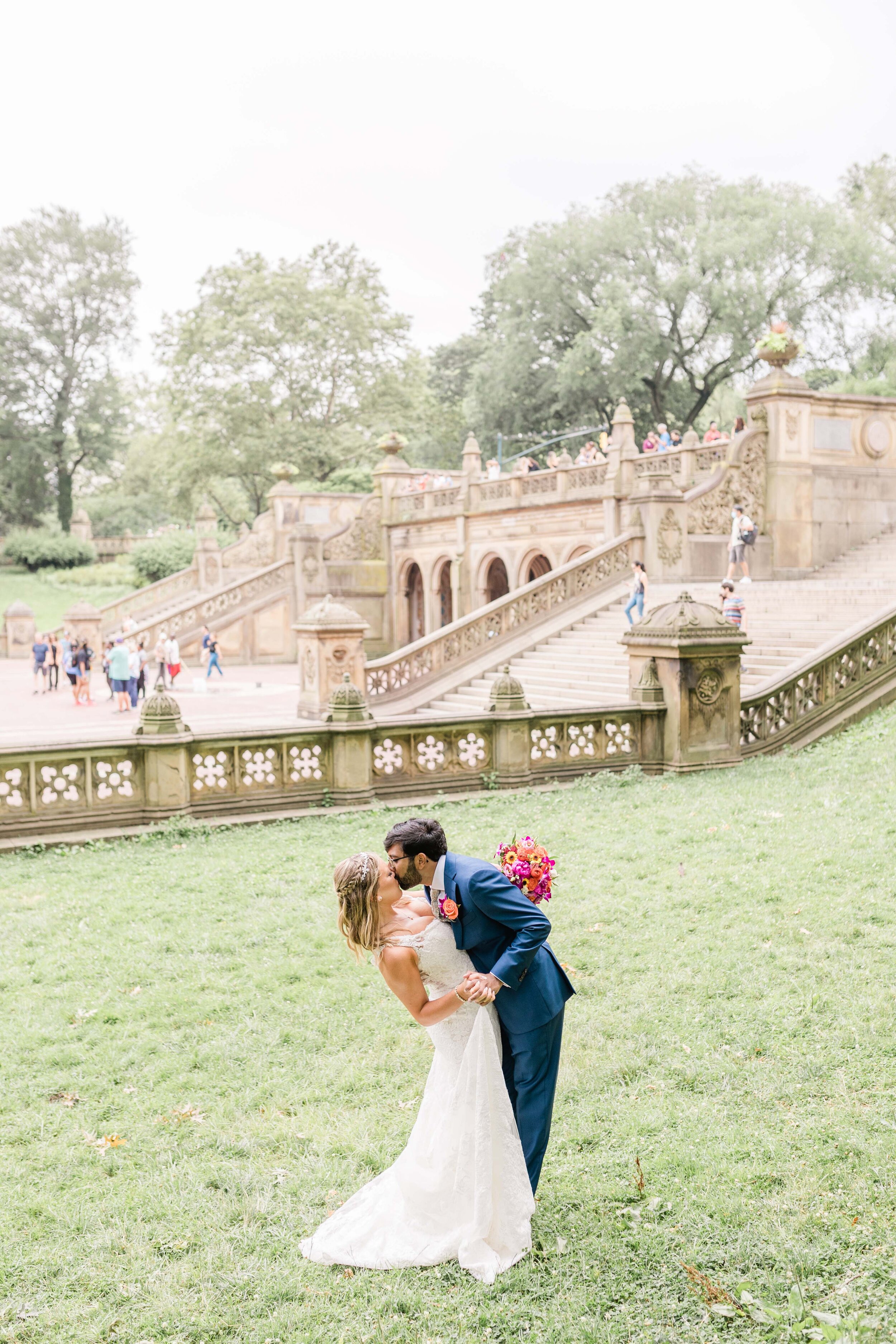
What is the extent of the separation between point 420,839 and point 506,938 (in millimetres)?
472

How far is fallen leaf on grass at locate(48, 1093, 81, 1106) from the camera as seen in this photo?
220 inches

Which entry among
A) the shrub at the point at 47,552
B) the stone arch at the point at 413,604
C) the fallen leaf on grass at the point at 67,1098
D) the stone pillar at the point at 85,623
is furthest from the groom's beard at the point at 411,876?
the shrub at the point at 47,552

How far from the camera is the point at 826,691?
14.1m

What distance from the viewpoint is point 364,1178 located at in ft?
15.6

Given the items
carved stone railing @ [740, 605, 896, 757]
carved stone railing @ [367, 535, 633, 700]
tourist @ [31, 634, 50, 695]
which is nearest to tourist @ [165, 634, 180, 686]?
tourist @ [31, 634, 50, 695]

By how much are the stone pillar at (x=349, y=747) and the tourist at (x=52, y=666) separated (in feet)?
54.9

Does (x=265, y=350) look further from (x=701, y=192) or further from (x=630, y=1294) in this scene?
(x=630, y=1294)

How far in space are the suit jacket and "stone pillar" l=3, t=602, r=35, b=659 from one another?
37.7m

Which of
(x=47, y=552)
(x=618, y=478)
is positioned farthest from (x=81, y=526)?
(x=618, y=478)

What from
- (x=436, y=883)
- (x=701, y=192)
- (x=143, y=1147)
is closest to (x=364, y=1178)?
(x=143, y=1147)

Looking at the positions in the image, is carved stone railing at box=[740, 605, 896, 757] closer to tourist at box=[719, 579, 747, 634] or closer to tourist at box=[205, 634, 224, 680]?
tourist at box=[719, 579, 747, 634]

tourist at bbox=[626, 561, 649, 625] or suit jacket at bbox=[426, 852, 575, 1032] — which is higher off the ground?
tourist at bbox=[626, 561, 649, 625]

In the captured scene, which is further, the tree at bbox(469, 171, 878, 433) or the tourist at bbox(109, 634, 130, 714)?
the tree at bbox(469, 171, 878, 433)

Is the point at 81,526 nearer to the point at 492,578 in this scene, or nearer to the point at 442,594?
the point at 442,594
